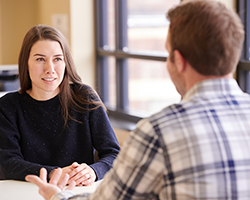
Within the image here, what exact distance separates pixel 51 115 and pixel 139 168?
3.41 ft

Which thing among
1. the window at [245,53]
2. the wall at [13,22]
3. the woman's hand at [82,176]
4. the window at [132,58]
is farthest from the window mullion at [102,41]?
the woman's hand at [82,176]

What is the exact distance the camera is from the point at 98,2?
13.3 ft

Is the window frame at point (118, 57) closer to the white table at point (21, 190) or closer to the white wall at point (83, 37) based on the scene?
the white wall at point (83, 37)

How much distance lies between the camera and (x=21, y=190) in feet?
4.55

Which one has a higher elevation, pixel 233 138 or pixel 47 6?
pixel 47 6

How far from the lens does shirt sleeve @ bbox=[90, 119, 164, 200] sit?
782 millimetres

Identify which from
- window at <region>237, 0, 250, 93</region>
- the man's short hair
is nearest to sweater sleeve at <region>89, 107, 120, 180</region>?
the man's short hair

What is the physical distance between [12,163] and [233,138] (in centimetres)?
108

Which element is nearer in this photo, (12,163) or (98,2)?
(12,163)

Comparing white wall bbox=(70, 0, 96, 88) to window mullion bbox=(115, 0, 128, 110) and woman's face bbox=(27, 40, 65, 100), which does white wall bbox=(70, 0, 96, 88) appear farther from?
woman's face bbox=(27, 40, 65, 100)

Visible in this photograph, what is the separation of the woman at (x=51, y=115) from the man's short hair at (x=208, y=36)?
0.91m

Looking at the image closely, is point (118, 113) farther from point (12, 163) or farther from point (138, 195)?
point (138, 195)

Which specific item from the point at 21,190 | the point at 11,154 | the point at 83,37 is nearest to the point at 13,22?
the point at 83,37

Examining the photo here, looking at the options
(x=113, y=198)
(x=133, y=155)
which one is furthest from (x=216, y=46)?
(x=113, y=198)
